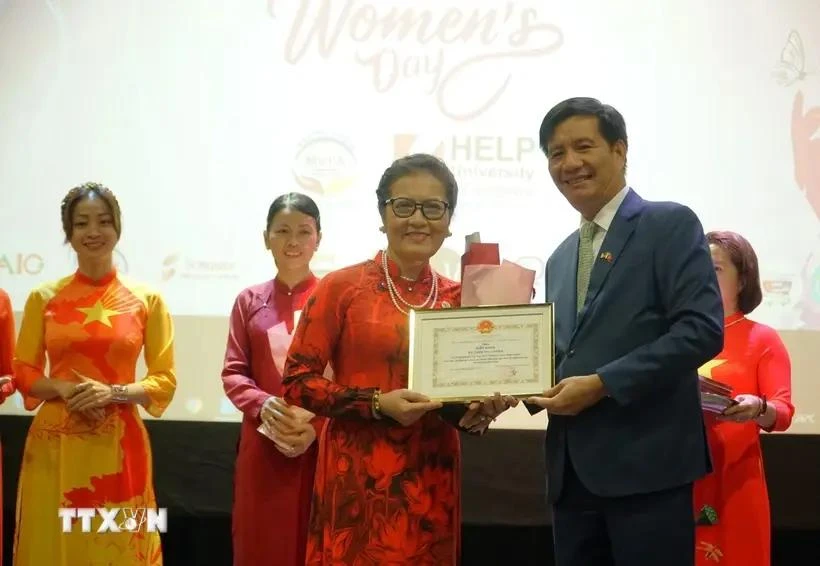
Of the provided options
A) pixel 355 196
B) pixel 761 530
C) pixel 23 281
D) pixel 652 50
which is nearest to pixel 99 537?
pixel 23 281

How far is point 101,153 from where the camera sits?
379 cm

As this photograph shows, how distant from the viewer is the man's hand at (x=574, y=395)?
1749 millimetres

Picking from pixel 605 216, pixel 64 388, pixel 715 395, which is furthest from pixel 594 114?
pixel 64 388

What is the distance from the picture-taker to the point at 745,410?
2664 millimetres

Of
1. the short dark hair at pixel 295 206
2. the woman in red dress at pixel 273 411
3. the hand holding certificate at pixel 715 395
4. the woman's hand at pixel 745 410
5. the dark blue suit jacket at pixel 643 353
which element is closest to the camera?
the dark blue suit jacket at pixel 643 353

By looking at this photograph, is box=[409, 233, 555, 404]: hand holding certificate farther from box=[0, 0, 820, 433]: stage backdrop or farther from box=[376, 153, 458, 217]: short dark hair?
box=[0, 0, 820, 433]: stage backdrop

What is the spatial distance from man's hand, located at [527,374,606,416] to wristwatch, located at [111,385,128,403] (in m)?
1.63

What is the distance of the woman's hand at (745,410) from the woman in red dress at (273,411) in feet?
4.15

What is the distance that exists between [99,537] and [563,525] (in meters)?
1.70

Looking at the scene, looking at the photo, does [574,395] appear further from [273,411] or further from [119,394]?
[119,394]

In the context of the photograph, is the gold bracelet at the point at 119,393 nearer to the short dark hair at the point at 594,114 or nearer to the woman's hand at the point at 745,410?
the short dark hair at the point at 594,114

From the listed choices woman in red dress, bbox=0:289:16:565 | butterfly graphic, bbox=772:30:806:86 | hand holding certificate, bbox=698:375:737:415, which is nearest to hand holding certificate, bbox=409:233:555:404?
hand holding certificate, bbox=698:375:737:415

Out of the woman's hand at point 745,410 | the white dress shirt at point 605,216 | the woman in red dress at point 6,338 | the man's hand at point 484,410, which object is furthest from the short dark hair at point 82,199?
the woman's hand at point 745,410

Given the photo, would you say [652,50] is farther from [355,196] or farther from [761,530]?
[761,530]
